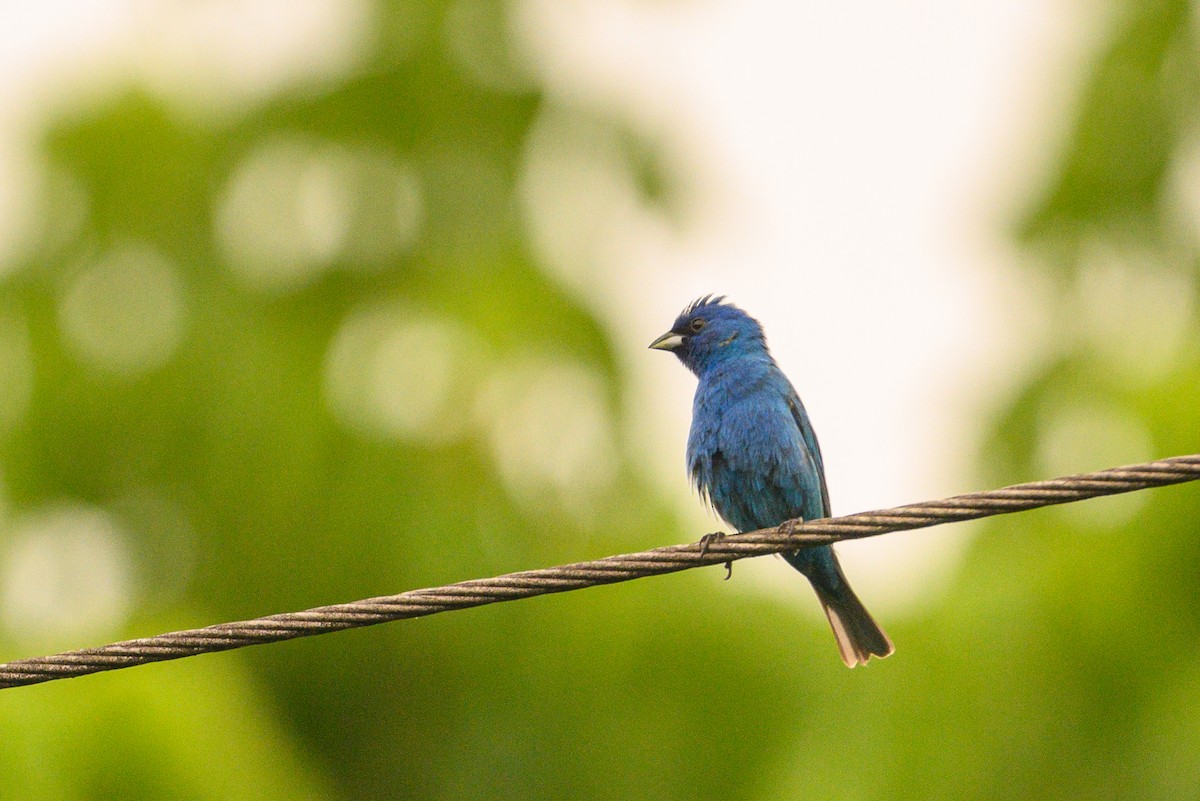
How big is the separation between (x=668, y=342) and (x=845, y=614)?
167 centimetres

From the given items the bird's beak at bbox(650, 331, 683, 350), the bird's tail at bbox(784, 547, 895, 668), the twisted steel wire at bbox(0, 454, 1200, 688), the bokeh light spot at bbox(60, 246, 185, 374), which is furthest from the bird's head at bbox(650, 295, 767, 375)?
the bokeh light spot at bbox(60, 246, 185, 374)

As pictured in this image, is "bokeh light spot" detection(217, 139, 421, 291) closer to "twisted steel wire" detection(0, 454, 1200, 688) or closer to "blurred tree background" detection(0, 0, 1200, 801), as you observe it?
"blurred tree background" detection(0, 0, 1200, 801)

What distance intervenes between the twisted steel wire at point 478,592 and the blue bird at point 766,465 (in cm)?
237

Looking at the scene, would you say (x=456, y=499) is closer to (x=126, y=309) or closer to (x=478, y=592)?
(x=126, y=309)

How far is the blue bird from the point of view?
21.0 ft

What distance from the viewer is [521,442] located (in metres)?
10.0

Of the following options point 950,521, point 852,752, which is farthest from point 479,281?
point 950,521

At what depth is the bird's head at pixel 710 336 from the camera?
7109 mm

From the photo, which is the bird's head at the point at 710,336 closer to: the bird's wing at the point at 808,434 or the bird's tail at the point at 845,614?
the bird's wing at the point at 808,434

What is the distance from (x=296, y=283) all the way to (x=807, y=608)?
177 inches

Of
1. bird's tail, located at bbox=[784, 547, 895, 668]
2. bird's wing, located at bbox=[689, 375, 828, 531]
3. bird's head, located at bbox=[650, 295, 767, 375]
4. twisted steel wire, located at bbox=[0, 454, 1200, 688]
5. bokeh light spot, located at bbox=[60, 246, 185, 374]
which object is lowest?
bird's tail, located at bbox=[784, 547, 895, 668]

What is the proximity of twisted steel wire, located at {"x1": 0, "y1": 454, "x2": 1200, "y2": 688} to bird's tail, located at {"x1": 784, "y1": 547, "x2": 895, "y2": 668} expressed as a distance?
2.62m

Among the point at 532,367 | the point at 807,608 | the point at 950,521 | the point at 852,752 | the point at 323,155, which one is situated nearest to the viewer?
the point at 950,521

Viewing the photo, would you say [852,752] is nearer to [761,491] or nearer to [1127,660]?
[1127,660]
